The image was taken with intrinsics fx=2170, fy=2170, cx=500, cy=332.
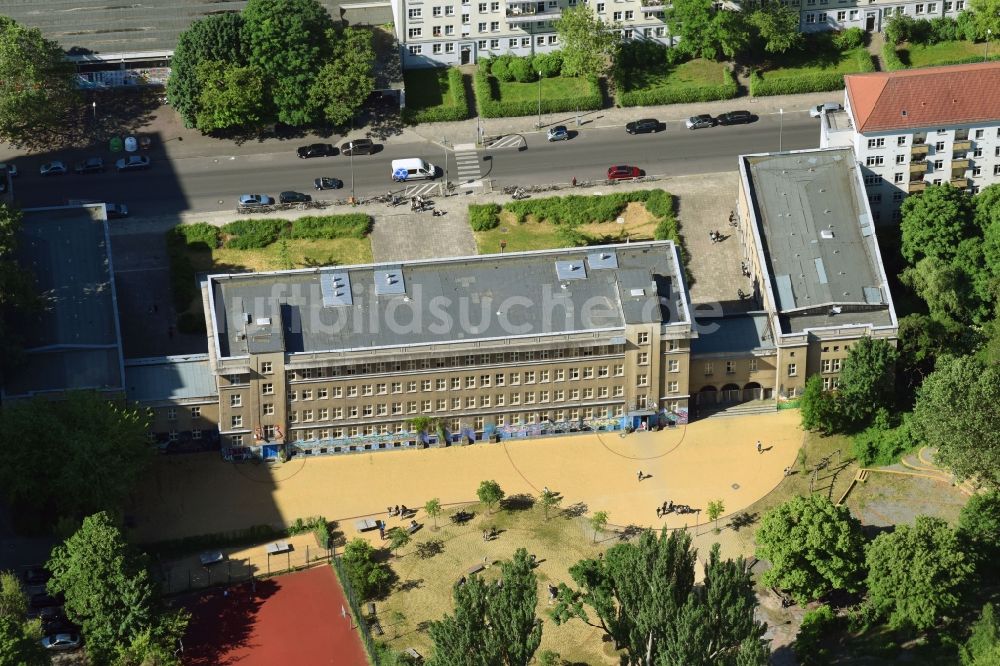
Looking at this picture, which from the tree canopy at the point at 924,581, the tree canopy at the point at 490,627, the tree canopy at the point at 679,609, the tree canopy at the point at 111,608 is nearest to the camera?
the tree canopy at the point at 490,627

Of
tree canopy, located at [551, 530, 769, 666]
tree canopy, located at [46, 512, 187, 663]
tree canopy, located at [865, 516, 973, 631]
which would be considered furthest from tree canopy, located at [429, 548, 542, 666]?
tree canopy, located at [865, 516, 973, 631]

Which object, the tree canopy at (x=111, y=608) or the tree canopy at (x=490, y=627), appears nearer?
the tree canopy at (x=490, y=627)

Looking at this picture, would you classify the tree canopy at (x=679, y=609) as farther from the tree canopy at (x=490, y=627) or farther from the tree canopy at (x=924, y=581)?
the tree canopy at (x=924, y=581)

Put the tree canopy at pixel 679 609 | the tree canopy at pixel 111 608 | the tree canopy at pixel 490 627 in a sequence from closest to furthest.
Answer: the tree canopy at pixel 490 627
the tree canopy at pixel 679 609
the tree canopy at pixel 111 608

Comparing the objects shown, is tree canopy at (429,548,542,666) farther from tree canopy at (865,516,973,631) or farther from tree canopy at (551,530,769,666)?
tree canopy at (865,516,973,631)

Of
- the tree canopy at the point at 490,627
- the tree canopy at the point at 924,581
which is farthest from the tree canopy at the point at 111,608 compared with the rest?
the tree canopy at the point at 924,581

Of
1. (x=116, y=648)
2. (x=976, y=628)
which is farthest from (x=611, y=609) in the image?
(x=116, y=648)
